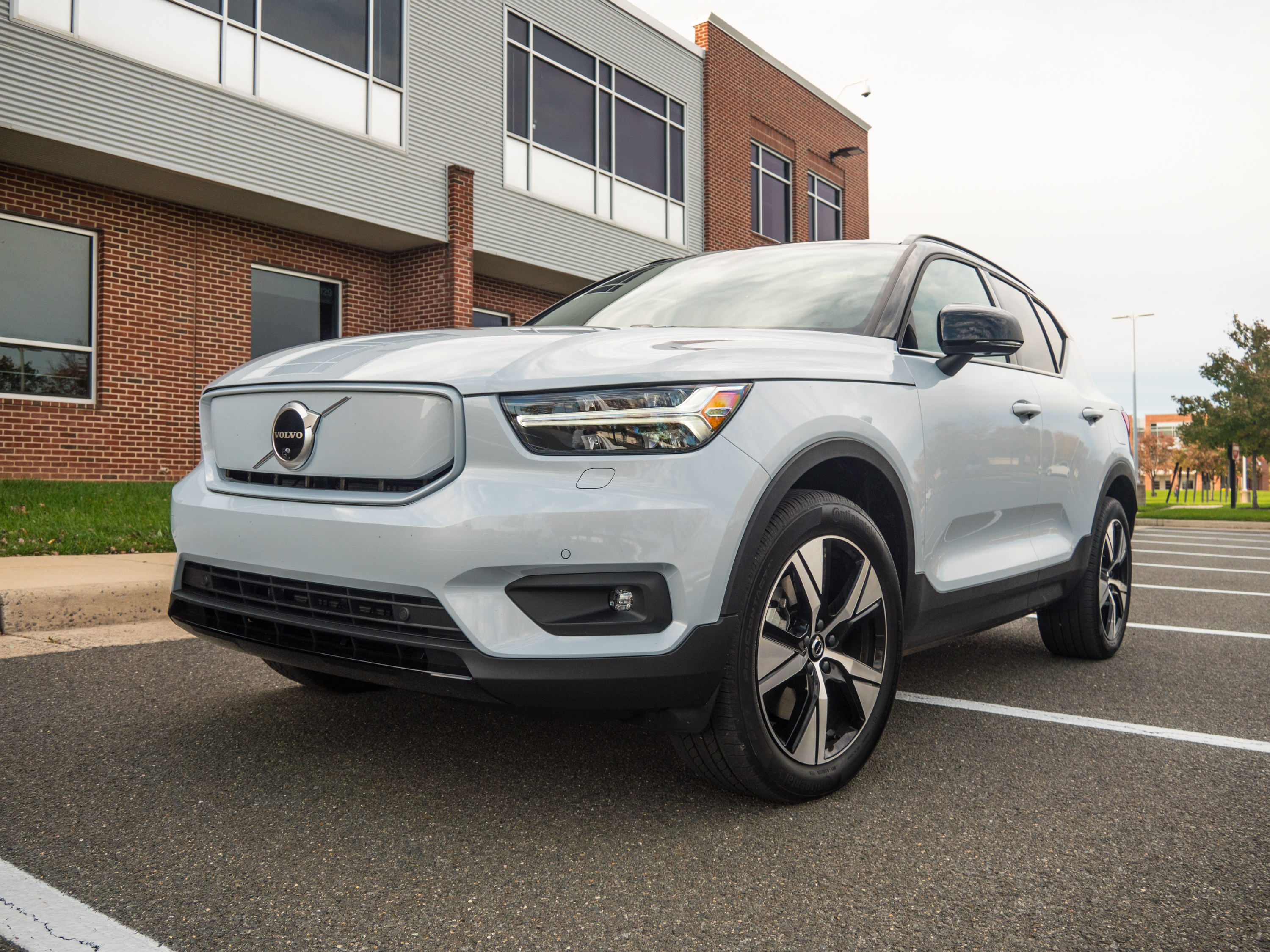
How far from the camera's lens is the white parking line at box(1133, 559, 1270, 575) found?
9758mm

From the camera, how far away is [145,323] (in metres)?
11.7

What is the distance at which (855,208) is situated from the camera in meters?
25.8

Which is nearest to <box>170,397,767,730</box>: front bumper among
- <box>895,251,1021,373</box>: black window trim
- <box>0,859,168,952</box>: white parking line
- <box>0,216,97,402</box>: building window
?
<box>0,859,168,952</box>: white parking line

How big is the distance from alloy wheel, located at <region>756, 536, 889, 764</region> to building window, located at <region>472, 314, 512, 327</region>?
41.9 ft

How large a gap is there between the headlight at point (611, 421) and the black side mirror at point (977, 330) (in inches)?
48.2

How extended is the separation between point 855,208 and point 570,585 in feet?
83.0

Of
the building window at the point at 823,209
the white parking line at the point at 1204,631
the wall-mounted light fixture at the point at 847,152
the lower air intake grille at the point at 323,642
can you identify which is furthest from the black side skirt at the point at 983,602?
the wall-mounted light fixture at the point at 847,152

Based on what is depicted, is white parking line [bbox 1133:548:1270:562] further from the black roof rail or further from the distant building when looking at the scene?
the distant building

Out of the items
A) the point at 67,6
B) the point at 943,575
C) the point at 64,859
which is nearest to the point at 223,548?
the point at 64,859

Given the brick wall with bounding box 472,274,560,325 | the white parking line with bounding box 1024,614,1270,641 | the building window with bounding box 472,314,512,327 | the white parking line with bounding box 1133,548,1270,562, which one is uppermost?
the brick wall with bounding box 472,274,560,325

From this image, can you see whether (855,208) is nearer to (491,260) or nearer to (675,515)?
(491,260)

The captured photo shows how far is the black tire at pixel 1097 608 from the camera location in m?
4.57

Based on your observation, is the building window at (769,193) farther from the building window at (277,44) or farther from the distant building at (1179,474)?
the distant building at (1179,474)

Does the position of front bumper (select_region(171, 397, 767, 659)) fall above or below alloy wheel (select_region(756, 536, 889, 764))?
above
